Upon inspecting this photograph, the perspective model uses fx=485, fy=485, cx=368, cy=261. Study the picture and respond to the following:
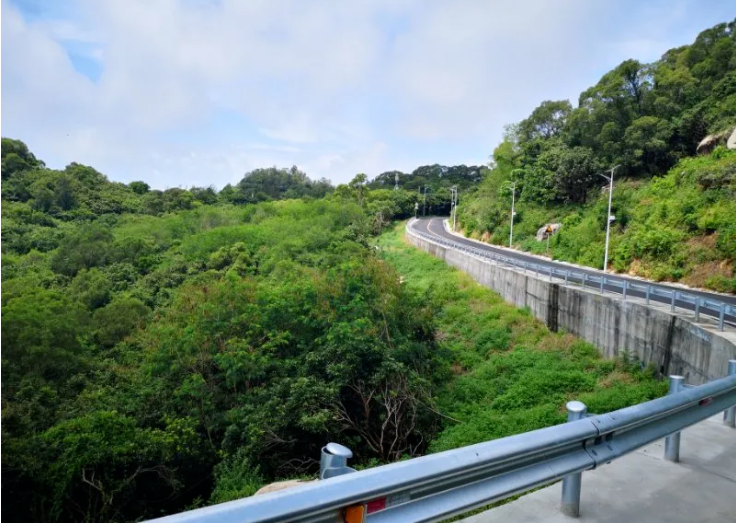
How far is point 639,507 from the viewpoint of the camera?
9.53 ft

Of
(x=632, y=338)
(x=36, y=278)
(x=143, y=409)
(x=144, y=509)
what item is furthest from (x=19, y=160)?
(x=632, y=338)

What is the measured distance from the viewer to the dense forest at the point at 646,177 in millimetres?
22688

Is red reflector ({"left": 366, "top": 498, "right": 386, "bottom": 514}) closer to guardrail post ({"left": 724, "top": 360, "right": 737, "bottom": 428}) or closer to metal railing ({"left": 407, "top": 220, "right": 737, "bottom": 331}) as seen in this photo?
Answer: guardrail post ({"left": 724, "top": 360, "right": 737, "bottom": 428})

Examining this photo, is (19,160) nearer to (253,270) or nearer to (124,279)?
(124,279)

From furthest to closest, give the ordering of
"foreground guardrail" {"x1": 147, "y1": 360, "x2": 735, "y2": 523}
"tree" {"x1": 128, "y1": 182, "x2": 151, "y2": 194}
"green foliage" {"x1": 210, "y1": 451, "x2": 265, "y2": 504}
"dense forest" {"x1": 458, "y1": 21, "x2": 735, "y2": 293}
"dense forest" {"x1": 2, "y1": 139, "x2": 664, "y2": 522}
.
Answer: "tree" {"x1": 128, "y1": 182, "x2": 151, "y2": 194} → "dense forest" {"x1": 458, "y1": 21, "x2": 735, "y2": 293} → "dense forest" {"x1": 2, "y1": 139, "x2": 664, "y2": 522} → "green foliage" {"x1": 210, "y1": 451, "x2": 265, "y2": 504} → "foreground guardrail" {"x1": 147, "y1": 360, "x2": 735, "y2": 523}

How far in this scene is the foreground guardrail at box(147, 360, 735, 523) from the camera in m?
1.58

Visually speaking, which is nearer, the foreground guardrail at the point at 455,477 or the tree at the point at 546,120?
the foreground guardrail at the point at 455,477

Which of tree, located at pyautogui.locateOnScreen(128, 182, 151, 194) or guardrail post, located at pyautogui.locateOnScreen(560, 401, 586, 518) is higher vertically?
tree, located at pyautogui.locateOnScreen(128, 182, 151, 194)

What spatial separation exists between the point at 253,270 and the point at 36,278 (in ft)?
47.9

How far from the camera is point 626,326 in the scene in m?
12.7

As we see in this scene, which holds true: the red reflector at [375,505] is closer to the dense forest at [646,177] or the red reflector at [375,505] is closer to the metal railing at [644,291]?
the metal railing at [644,291]

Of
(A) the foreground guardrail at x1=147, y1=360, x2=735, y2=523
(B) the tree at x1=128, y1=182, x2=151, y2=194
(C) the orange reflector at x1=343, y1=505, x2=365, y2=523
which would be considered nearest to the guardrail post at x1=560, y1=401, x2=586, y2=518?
(A) the foreground guardrail at x1=147, y1=360, x2=735, y2=523

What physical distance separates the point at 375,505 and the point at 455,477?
1.25 feet

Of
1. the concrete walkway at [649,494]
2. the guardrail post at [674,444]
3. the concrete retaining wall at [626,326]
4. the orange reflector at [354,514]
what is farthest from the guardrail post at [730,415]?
the concrete retaining wall at [626,326]
